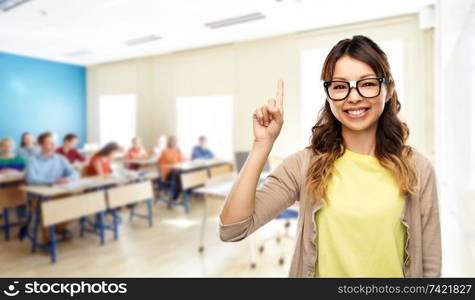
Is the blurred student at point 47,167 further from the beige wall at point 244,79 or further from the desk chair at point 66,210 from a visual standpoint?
the beige wall at point 244,79

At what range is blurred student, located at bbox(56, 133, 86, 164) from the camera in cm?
617

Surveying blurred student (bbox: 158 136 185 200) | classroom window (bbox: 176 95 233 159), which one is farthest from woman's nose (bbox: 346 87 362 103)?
classroom window (bbox: 176 95 233 159)

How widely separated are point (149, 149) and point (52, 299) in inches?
299

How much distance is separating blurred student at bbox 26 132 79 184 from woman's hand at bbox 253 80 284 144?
4.17m

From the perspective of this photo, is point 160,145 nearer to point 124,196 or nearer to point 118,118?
point 118,118

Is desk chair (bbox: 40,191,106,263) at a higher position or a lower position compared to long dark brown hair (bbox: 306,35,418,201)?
lower

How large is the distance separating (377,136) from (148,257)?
342cm

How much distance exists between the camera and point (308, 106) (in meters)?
6.07

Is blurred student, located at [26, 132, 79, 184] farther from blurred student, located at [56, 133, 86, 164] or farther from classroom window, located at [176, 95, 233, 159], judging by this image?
classroom window, located at [176, 95, 233, 159]

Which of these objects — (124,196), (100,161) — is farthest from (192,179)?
(100,161)

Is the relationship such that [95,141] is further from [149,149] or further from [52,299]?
[52,299]

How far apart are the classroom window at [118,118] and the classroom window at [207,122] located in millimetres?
1475

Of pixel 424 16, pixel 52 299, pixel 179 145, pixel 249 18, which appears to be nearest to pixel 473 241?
pixel 52 299

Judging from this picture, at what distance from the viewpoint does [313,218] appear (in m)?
0.91
